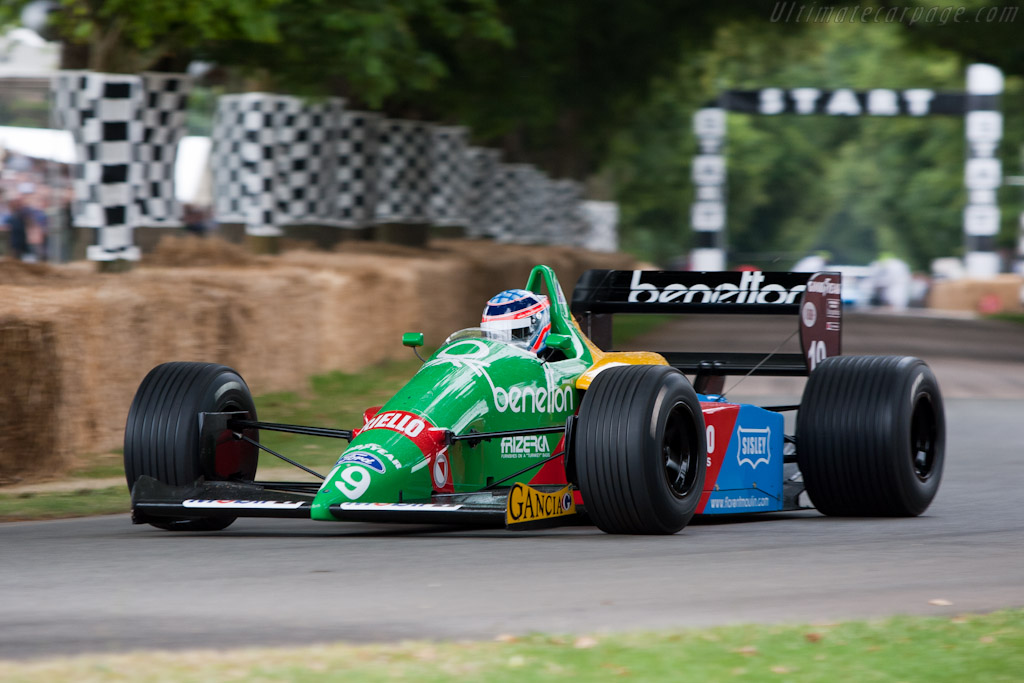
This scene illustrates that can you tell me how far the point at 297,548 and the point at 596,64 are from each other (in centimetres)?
2835

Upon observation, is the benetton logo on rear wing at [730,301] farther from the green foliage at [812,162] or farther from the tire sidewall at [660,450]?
the green foliage at [812,162]

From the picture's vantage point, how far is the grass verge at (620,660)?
487 cm

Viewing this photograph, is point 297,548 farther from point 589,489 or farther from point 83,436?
point 83,436

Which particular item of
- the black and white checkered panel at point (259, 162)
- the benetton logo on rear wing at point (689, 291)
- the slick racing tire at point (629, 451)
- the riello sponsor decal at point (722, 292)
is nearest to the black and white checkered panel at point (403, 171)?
the black and white checkered panel at point (259, 162)

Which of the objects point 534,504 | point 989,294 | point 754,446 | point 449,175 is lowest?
point 534,504

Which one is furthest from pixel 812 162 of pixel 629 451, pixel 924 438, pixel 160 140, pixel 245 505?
pixel 245 505

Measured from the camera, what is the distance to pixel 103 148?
Answer: 14844 mm

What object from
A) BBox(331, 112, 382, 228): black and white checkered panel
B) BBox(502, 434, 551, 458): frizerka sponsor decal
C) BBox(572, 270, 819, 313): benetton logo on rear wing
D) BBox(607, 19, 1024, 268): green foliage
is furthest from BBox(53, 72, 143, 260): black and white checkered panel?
BBox(607, 19, 1024, 268): green foliage

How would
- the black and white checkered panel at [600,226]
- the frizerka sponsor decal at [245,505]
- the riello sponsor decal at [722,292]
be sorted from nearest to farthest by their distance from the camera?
the frizerka sponsor decal at [245,505] < the riello sponsor decal at [722,292] < the black and white checkered panel at [600,226]

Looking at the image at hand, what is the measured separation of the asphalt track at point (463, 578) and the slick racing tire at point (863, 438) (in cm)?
17

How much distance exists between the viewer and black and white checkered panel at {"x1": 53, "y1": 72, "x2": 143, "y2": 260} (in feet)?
48.1

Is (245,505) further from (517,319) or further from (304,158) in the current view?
(304,158)

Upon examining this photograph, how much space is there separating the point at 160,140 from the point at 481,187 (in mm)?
19919

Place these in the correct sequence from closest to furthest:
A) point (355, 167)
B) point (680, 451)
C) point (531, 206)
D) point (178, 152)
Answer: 1. point (680, 451)
2. point (178, 152)
3. point (355, 167)
4. point (531, 206)
